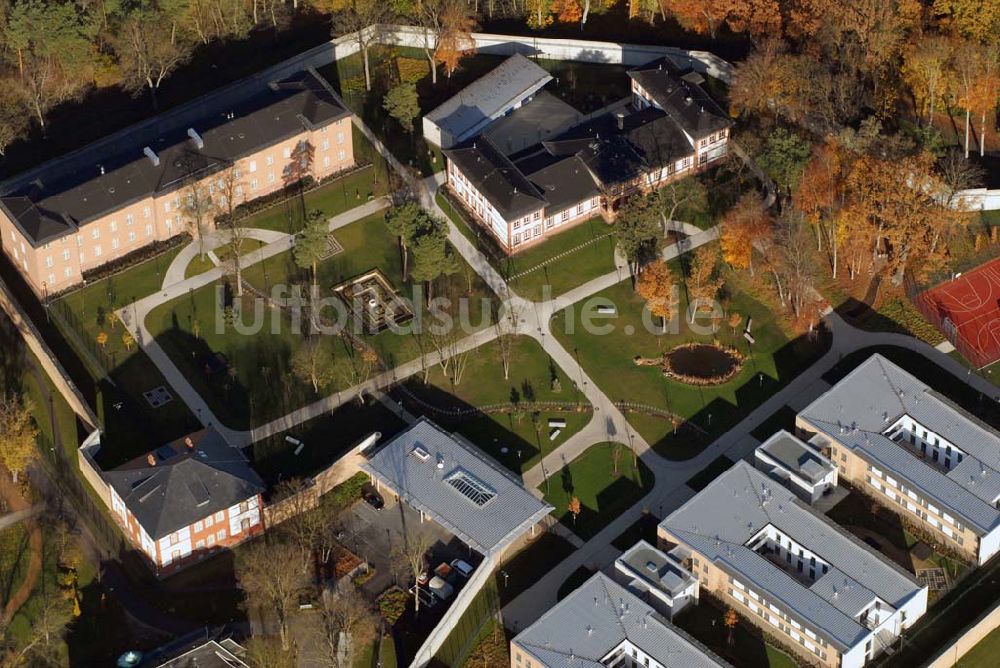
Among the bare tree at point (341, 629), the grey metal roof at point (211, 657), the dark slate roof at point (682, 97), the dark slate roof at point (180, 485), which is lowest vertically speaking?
the bare tree at point (341, 629)

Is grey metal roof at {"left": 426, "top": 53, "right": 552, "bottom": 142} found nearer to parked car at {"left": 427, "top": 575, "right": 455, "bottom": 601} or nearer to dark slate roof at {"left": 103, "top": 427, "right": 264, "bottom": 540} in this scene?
dark slate roof at {"left": 103, "top": 427, "right": 264, "bottom": 540}

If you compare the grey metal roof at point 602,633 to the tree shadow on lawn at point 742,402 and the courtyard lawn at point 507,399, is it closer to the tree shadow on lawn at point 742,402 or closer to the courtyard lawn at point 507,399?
the courtyard lawn at point 507,399

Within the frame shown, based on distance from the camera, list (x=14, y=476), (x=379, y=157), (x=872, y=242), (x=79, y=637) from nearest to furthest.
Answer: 1. (x=79, y=637)
2. (x=14, y=476)
3. (x=872, y=242)
4. (x=379, y=157)

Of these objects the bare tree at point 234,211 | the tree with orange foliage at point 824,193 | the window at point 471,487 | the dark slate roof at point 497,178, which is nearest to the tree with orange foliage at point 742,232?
the tree with orange foliage at point 824,193

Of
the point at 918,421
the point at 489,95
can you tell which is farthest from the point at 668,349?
the point at 489,95

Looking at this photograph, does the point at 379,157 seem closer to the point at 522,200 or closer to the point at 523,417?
the point at 522,200

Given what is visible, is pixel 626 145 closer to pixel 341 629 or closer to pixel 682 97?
pixel 682 97

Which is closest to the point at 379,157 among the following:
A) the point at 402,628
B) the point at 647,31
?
the point at 647,31

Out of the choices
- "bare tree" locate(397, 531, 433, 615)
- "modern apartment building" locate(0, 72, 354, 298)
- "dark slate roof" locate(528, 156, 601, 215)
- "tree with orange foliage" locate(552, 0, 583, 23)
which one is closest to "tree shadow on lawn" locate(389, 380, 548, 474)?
"bare tree" locate(397, 531, 433, 615)
